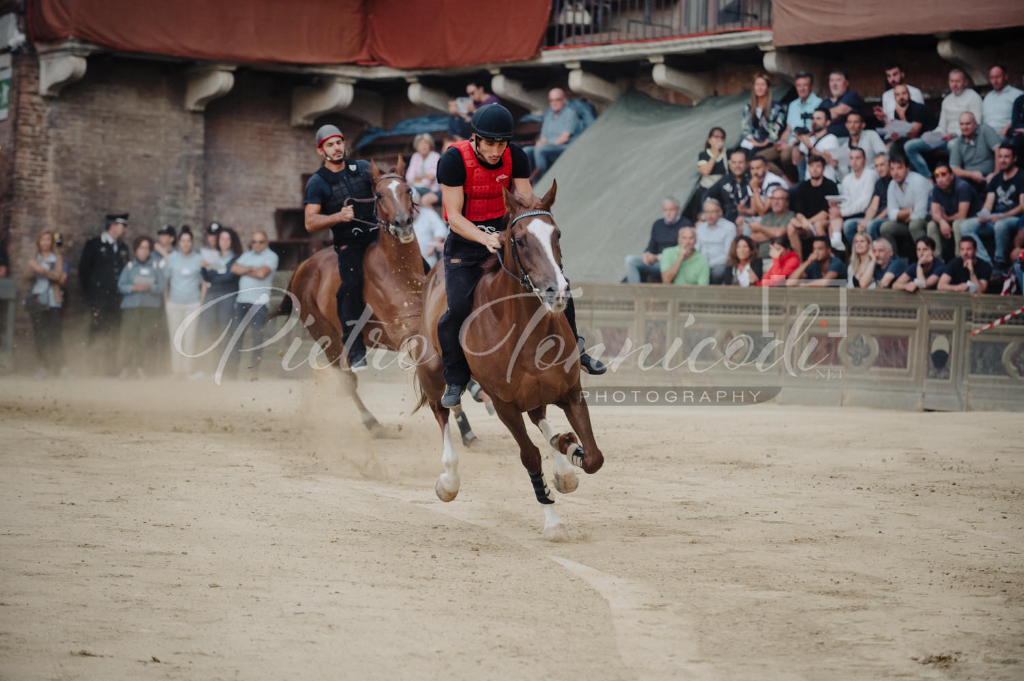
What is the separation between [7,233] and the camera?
20.4m

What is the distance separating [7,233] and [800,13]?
14064 mm

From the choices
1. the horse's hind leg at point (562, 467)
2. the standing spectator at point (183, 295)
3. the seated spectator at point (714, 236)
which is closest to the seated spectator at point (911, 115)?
the seated spectator at point (714, 236)

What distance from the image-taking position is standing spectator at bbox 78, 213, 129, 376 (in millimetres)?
19188

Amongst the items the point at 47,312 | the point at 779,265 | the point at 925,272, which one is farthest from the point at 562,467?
the point at 47,312

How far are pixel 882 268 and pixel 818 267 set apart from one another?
801mm

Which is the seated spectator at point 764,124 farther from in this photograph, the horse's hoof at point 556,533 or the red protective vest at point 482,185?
the horse's hoof at point 556,533

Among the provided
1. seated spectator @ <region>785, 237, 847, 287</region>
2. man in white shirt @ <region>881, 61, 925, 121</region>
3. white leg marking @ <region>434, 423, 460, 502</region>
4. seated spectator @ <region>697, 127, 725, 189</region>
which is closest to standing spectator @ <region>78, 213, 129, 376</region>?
seated spectator @ <region>697, 127, 725, 189</region>

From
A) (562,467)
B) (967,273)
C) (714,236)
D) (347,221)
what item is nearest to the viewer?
(562,467)

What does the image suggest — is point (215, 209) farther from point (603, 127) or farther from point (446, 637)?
point (446, 637)

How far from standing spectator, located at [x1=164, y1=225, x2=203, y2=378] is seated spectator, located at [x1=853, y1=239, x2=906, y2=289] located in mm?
11015

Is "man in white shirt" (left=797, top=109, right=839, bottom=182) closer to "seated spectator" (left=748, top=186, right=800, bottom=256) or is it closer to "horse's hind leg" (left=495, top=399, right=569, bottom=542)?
"seated spectator" (left=748, top=186, right=800, bottom=256)

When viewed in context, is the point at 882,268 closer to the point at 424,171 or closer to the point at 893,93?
the point at 893,93

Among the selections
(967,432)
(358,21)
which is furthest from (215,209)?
(967,432)

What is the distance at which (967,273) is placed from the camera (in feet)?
44.9
